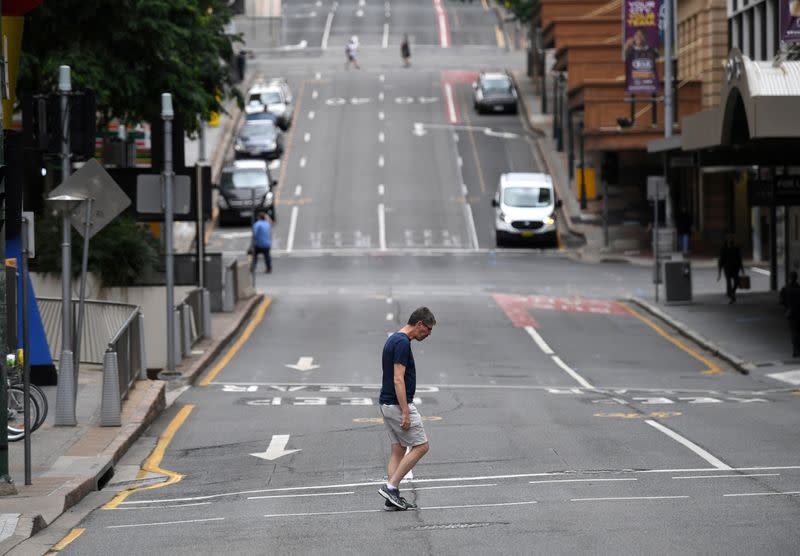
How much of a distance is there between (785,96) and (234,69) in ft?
187

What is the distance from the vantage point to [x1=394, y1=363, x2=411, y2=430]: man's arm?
12.6 metres

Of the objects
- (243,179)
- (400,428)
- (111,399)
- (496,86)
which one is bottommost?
(111,399)

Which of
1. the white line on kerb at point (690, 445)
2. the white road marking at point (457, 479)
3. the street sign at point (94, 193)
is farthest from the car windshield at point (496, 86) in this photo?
the white road marking at point (457, 479)

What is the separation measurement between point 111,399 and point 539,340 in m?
13.7

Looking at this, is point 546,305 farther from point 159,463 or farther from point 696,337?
point 159,463

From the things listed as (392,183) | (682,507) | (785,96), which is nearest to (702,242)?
(392,183)

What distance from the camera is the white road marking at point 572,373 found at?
79.7 ft

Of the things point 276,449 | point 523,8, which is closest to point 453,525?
point 276,449

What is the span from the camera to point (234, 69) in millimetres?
81062

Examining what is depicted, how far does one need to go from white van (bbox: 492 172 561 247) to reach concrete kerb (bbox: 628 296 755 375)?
47.2ft

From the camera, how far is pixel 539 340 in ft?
99.8

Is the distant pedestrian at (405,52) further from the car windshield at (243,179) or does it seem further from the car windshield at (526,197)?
the car windshield at (526,197)

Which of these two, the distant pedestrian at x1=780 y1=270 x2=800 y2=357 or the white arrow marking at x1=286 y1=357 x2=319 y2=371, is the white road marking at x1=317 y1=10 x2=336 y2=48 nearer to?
the white arrow marking at x1=286 y1=357 x2=319 y2=371

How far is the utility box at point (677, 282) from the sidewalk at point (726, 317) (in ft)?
1.05
